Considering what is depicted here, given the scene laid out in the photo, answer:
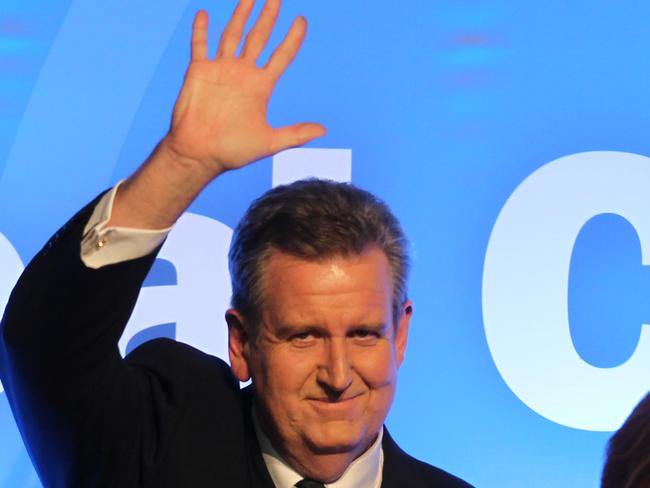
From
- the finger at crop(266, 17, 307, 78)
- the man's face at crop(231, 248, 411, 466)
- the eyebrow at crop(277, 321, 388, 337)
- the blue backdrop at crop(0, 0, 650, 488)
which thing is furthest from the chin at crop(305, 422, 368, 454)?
the blue backdrop at crop(0, 0, 650, 488)

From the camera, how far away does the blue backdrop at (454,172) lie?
1942 mm

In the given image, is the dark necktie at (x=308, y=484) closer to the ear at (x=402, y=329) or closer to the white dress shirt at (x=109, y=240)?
the ear at (x=402, y=329)

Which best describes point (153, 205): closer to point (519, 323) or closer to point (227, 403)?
point (227, 403)

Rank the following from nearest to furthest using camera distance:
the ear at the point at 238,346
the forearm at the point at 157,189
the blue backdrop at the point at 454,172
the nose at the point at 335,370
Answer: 1. the forearm at the point at 157,189
2. the nose at the point at 335,370
3. the ear at the point at 238,346
4. the blue backdrop at the point at 454,172

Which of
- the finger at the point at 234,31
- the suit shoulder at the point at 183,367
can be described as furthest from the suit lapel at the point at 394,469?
the finger at the point at 234,31

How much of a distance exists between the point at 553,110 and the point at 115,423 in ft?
3.54

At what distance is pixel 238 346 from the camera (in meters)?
1.41

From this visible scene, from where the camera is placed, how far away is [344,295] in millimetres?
1316

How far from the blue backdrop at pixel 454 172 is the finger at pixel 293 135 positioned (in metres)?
0.76

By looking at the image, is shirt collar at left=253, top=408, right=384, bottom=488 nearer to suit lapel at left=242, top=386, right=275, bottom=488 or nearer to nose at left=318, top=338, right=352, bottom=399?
suit lapel at left=242, top=386, right=275, bottom=488

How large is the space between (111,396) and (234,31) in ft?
1.42

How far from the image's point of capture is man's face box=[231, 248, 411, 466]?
4.28ft

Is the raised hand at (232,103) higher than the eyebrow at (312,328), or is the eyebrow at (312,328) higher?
the raised hand at (232,103)

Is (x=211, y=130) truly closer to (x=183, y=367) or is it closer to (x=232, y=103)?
(x=232, y=103)
